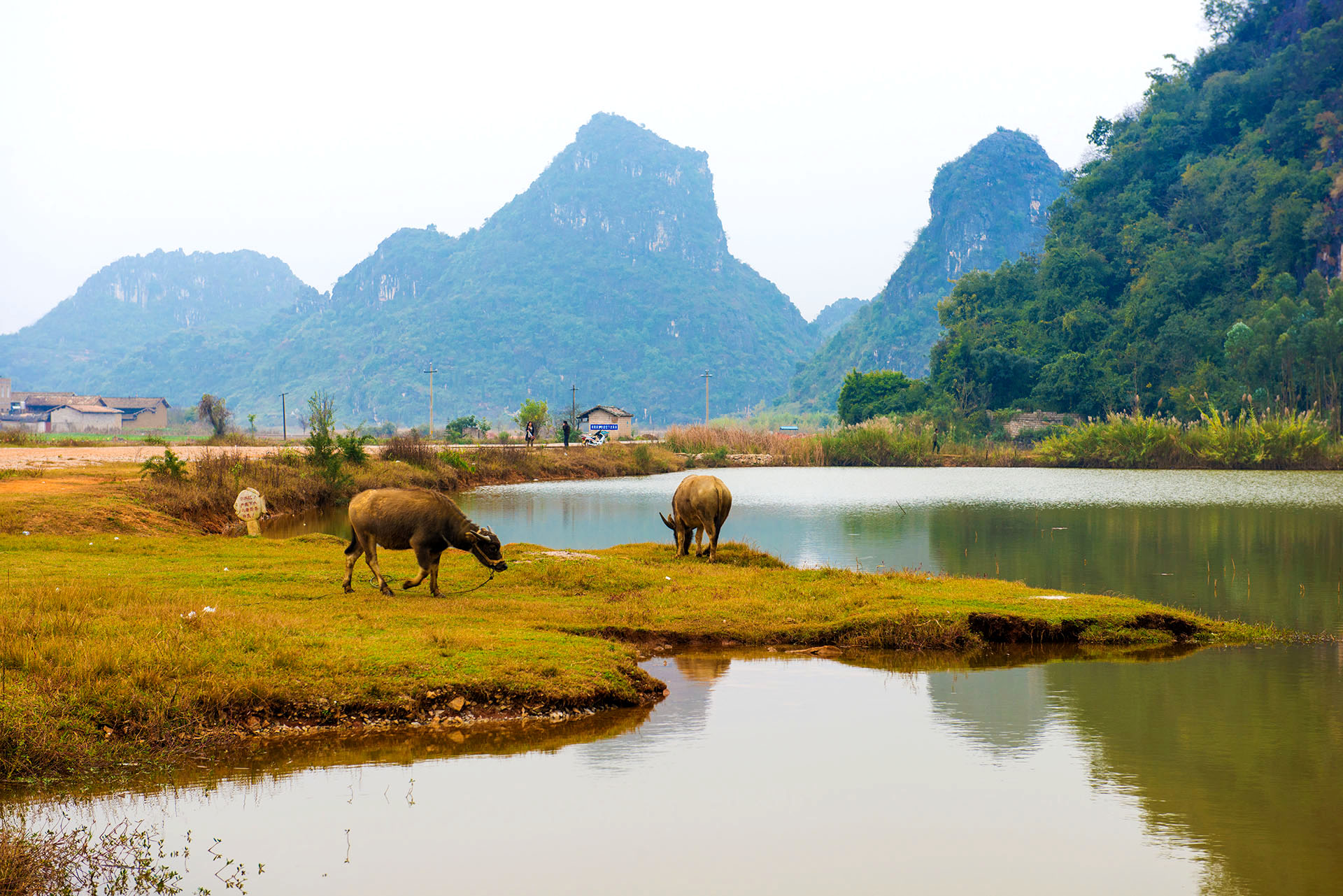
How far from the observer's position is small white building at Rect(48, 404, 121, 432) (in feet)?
405

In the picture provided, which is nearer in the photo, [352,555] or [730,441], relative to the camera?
[352,555]

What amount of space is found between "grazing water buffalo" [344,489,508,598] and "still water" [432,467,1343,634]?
906 cm

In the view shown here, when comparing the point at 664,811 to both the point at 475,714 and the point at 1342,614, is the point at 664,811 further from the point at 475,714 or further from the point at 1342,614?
the point at 1342,614

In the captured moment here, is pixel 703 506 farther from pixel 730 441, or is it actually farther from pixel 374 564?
pixel 730 441

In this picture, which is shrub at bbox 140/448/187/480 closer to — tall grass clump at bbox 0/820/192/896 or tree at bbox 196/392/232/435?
tall grass clump at bbox 0/820/192/896

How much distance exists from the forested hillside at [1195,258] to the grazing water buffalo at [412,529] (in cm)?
6323

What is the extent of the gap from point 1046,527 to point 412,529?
21.5 metres

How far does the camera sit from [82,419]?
124 m

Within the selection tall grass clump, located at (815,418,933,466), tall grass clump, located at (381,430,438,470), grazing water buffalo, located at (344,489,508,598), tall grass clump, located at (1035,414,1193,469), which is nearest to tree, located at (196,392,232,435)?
tall grass clump, located at (381,430,438,470)

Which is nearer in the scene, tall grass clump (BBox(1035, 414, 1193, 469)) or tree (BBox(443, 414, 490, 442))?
tall grass clump (BBox(1035, 414, 1193, 469))

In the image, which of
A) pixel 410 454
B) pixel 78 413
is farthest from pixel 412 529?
pixel 78 413

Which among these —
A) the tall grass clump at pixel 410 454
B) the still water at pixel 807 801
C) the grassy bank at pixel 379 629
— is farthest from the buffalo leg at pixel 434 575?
the tall grass clump at pixel 410 454

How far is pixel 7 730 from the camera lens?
7730 mm

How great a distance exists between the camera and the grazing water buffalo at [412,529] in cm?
1326
